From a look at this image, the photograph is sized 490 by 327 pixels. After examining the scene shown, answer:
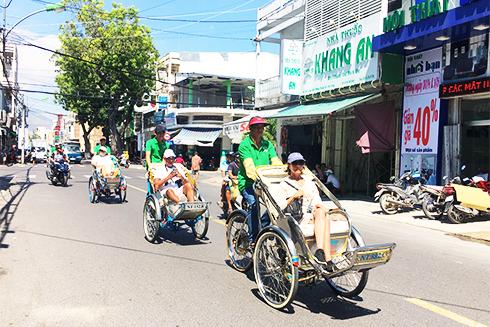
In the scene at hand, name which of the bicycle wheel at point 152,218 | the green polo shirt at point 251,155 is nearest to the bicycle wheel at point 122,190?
the bicycle wheel at point 152,218

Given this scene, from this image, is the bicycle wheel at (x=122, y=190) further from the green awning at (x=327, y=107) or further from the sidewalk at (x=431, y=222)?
the green awning at (x=327, y=107)

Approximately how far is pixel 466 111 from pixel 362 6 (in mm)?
5458

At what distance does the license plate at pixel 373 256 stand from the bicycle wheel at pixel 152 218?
3.89 m

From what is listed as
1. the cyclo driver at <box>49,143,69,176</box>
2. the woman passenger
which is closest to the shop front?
the woman passenger

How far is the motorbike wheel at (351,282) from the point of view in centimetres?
434

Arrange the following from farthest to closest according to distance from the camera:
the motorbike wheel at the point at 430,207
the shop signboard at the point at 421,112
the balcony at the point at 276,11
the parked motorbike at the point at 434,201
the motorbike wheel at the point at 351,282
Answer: the balcony at the point at 276,11 → the shop signboard at the point at 421,112 → the motorbike wheel at the point at 430,207 → the parked motorbike at the point at 434,201 → the motorbike wheel at the point at 351,282

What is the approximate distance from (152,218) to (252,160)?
2813 mm

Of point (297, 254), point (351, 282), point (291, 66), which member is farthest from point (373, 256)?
point (291, 66)

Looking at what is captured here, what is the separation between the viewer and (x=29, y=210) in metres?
10.6

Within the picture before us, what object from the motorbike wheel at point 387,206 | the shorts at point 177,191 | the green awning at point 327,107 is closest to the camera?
the shorts at point 177,191

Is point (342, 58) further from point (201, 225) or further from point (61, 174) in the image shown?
point (61, 174)

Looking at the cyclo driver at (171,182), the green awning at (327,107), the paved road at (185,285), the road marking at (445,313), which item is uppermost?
the green awning at (327,107)

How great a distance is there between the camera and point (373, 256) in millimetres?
3859

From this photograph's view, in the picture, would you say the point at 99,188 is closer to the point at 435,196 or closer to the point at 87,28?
the point at 435,196
